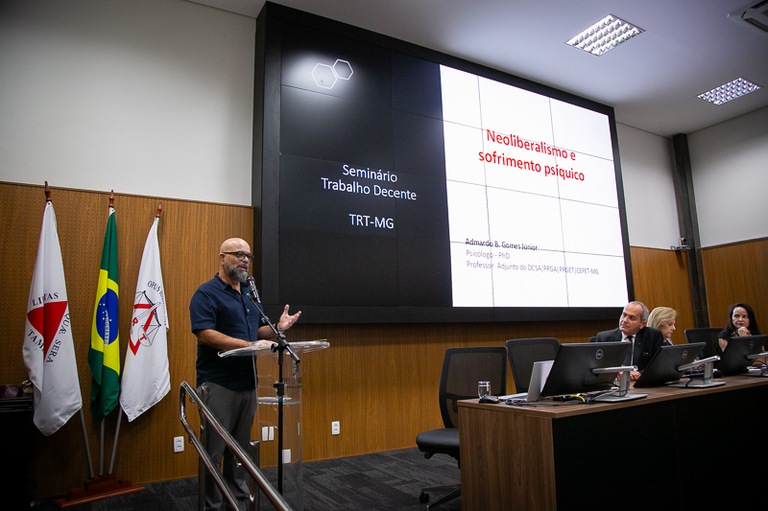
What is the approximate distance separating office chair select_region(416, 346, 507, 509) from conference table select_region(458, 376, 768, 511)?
0.68m

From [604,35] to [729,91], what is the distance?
2.53 meters

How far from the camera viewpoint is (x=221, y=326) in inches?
107

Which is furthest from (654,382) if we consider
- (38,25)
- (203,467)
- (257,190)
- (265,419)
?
(38,25)

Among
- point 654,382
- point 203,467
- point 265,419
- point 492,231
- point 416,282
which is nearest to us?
point 265,419

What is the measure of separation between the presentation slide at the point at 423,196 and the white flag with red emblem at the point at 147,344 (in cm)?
79

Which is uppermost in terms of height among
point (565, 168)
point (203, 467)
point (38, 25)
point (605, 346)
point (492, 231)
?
point (38, 25)

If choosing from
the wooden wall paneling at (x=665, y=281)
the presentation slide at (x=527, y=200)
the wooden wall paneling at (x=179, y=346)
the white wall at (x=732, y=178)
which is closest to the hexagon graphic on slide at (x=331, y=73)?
the presentation slide at (x=527, y=200)

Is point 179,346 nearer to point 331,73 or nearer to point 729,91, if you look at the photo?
point 331,73

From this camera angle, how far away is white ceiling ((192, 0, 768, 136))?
477cm

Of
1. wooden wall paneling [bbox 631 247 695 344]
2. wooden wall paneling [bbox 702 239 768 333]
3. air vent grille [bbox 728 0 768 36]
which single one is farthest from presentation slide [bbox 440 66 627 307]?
wooden wall paneling [bbox 702 239 768 333]

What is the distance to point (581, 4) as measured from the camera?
4793 millimetres

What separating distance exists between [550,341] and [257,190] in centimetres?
254

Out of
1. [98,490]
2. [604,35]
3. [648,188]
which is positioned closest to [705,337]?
[648,188]

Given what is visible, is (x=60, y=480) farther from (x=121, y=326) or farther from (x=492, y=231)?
(x=492, y=231)
